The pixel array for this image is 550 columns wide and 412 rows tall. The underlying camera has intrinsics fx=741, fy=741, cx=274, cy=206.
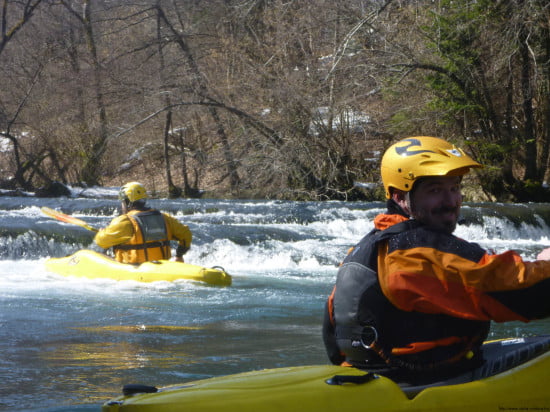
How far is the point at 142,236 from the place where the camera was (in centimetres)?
766

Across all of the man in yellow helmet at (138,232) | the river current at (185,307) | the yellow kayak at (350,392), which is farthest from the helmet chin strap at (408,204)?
the man in yellow helmet at (138,232)

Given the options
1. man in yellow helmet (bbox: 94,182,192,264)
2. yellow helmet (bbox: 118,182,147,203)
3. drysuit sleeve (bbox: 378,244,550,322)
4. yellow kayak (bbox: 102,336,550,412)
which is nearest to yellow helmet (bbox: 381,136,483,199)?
drysuit sleeve (bbox: 378,244,550,322)

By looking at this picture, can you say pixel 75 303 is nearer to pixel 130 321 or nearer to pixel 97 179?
pixel 130 321

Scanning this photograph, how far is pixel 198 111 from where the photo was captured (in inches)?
835

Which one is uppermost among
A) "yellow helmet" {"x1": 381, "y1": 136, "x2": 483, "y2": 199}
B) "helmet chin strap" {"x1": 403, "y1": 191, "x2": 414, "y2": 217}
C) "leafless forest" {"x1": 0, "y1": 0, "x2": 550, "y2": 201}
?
"leafless forest" {"x1": 0, "y1": 0, "x2": 550, "y2": 201}

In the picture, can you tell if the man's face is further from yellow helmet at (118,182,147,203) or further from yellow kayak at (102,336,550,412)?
yellow helmet at (118,182,147,203)

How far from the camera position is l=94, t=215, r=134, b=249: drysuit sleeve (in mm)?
7398

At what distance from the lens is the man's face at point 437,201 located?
2.21 meters

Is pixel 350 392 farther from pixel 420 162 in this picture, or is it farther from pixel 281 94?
pixel 281 94

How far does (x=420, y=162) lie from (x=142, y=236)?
5749mm

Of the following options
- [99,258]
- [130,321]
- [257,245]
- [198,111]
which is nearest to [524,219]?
[257,245]

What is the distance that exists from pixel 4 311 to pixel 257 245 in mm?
4766

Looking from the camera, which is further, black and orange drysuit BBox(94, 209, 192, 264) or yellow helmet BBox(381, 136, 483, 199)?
black and orange drysuit BBox(94, 209, 192, 264)

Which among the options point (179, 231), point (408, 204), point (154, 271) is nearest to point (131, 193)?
point (179, 231)
